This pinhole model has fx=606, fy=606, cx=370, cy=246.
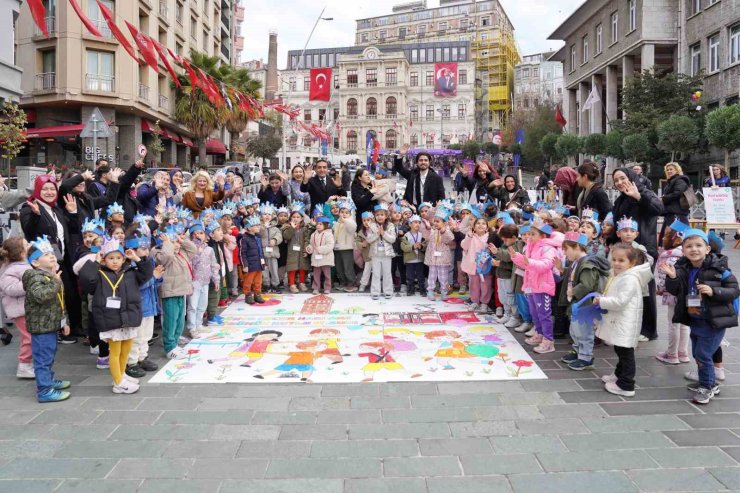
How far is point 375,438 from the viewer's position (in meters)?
4.29

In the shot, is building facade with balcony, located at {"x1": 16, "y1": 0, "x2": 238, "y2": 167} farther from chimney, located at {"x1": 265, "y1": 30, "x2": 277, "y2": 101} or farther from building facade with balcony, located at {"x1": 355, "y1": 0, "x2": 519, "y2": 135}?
building facade with balcony, located at {"x1": 355, "y1": 0, "x2": 519, "y2": 135}

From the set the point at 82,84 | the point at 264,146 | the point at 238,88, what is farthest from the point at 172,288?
the point at 264,146

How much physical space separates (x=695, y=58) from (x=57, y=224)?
27.0 meters

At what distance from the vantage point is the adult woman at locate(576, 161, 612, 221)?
7719mm

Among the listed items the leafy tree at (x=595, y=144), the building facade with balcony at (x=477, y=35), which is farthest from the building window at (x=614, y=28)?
the building facade with balcony at (x=477, y=35)

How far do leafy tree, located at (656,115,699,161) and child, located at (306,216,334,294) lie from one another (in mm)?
15830

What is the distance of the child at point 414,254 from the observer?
9.38m

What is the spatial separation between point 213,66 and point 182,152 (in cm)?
780

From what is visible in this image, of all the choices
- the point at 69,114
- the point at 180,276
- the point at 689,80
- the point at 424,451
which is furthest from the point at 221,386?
the point at 69,114

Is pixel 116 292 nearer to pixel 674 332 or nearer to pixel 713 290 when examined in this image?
pixel 713 290

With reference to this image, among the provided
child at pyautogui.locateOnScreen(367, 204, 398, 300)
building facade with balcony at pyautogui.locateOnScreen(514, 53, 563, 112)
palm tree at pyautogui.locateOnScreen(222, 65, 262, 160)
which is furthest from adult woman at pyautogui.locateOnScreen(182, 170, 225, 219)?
building facade with balcony at pyautogui.locateOnScreen(514, 53, 563, 112)

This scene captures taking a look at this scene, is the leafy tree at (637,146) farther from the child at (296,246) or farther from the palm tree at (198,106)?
the palm tree at (198,106)

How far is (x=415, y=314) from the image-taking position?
8203 millimetres

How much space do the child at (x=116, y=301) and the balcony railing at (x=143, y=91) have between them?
26.1m
